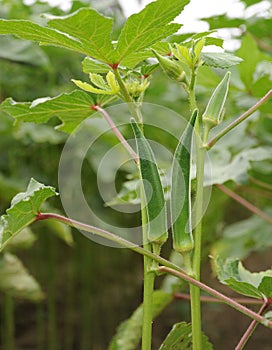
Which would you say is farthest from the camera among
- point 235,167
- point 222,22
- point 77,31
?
point 222,22

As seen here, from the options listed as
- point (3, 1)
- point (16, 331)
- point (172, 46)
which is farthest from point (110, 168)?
point (16, 331)

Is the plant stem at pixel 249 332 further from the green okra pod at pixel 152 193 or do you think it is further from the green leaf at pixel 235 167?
the green leaf at pixel 235 167

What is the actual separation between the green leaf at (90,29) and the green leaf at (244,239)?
2.87ft

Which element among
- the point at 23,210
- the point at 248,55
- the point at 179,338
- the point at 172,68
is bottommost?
the point at 179,338

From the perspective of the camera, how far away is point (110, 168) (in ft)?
4.75

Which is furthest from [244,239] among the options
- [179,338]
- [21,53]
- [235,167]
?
[179,338]

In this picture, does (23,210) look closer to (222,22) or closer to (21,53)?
(222,22)

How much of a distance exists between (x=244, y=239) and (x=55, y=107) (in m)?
0.88

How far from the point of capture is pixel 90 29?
44cm

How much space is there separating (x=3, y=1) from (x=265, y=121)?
953 mm

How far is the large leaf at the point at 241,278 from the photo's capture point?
50 cm

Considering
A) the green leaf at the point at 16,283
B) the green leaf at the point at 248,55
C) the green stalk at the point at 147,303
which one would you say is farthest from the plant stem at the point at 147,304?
the green leaf at the point at 16,283

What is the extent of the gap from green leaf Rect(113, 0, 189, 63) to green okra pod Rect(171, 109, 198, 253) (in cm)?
7

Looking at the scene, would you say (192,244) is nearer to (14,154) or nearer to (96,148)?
(96,148)
